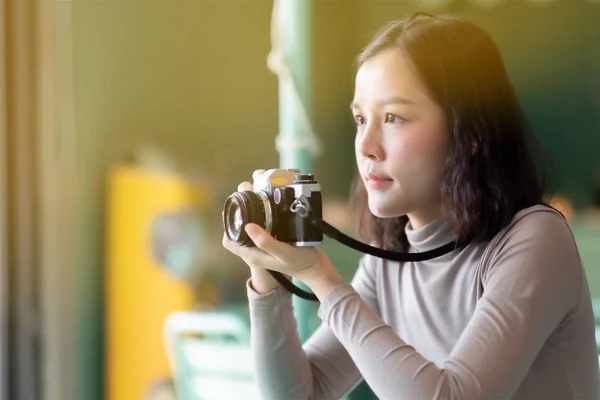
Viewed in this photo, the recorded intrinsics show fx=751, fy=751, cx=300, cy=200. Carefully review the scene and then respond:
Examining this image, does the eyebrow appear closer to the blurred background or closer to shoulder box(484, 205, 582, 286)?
shoulder box(484, 205, 582, 286)

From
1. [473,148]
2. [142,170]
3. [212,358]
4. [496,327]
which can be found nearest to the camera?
[496,327]

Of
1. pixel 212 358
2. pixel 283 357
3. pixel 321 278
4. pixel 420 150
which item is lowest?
pixel 212 358

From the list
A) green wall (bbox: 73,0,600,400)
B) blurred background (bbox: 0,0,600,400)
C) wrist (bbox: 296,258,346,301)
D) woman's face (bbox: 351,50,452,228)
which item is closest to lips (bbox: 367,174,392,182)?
woman's face (bbox: 351,50,452,228)

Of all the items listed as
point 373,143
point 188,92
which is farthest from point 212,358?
point 373,143

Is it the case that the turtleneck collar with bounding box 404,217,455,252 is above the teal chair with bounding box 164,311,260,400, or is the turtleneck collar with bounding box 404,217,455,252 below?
above

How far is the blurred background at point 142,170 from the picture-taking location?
124 centimetres

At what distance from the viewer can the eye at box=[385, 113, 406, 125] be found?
76 centimetres

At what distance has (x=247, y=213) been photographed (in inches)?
28.6

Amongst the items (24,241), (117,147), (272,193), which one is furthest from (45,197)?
(272,193)

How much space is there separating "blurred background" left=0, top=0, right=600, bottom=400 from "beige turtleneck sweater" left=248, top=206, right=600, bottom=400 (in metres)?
0.29

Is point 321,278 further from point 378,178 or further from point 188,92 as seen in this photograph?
point 188,92

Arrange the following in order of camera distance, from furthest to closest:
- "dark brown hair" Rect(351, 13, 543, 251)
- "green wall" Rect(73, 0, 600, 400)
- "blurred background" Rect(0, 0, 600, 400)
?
"green wall" Rect(73, 0, 600, 400)
"blurred background" Rect(0, 0, 600, 400)
"dark brown hair" Rect(351, 13, 543, 251)

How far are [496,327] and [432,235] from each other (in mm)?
184

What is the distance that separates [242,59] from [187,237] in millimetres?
365
